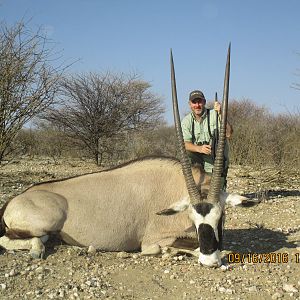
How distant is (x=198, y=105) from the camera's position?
6172mm

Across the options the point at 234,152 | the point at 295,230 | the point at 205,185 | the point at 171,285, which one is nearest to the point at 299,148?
the point at 234,152

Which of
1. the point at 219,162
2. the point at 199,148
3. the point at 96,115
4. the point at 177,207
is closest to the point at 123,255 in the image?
the point at 177,207

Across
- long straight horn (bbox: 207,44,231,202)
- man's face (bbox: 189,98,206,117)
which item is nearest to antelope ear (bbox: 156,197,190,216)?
long straight horn (bbox: 207,44,231,202)

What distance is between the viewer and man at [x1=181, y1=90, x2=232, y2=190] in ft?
20.2

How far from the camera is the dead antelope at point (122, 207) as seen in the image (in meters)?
4.73

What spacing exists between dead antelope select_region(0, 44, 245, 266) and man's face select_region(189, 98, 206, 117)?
107cm

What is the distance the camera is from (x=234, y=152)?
13977 mm

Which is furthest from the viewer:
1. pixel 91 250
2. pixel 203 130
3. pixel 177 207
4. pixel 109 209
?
pixel 203 130
